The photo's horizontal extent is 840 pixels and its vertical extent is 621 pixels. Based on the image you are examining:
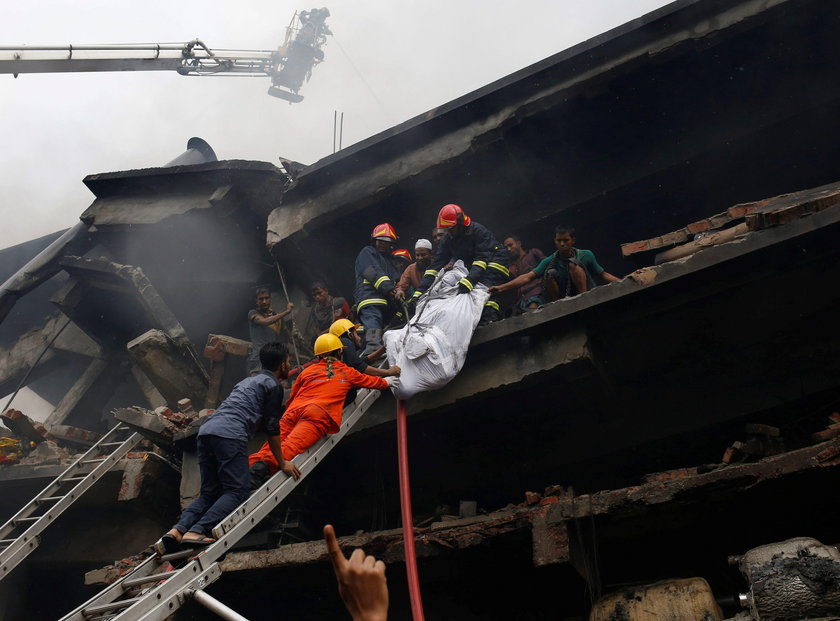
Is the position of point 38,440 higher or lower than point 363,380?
higher

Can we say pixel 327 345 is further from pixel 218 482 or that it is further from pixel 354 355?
pixel 218 482

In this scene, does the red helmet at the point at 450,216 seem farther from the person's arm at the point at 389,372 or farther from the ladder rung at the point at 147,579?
the ladder rung at the point at 147,579

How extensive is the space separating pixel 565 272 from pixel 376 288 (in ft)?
6.58

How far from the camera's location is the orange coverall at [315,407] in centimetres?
591

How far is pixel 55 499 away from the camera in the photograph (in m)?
7.61

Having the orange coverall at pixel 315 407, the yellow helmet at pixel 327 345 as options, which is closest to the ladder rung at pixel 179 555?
the orange coverall at pixel 315 407

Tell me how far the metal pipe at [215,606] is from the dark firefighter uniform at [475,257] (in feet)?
11.8

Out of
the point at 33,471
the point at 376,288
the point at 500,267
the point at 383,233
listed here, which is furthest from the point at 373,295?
the point at 33,471

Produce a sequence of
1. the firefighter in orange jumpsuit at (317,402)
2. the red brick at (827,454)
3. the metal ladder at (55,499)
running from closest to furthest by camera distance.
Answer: the red brick at (827,454), the firefighter in orange jumpsuit at (317,402), the metal ladder at (55,499)

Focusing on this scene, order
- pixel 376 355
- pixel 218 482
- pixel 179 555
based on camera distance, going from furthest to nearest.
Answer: pixel 376 355, pixel 218 482, pixel 179 555

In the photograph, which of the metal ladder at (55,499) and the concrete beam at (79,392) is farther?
the concrete beam at (79,392)

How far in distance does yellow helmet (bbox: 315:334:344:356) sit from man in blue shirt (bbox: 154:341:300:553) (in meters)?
0.75

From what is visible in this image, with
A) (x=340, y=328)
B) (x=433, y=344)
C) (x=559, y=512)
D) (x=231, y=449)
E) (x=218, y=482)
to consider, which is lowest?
(x=559, y=512)

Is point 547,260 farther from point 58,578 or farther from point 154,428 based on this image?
point 58,578
